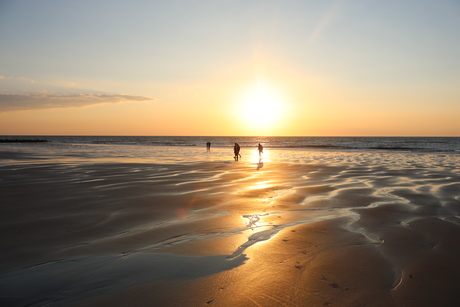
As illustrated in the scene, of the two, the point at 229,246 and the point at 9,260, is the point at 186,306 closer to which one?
the point at 229,246

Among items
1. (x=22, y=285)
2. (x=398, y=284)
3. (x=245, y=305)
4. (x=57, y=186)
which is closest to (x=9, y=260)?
(x=22, y=285)

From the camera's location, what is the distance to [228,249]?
480 centimetres

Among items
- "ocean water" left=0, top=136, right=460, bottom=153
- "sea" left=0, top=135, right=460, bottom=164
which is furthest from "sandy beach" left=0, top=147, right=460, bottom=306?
"ocean water" left=0, top=136, right=460, bottom=153

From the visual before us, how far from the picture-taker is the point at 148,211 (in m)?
7.36

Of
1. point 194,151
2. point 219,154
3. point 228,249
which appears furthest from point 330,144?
point 228,249

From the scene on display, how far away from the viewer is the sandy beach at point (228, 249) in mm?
3432

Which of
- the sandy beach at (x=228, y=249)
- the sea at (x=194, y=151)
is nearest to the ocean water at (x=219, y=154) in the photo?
the sea at (x=194, y=151)

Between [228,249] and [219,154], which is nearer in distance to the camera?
[228,249]

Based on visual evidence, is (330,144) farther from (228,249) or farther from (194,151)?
(228,249)

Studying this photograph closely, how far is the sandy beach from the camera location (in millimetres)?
3432

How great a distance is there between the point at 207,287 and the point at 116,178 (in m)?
10.5

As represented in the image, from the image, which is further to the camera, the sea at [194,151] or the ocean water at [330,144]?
the ocean water at [330,144]

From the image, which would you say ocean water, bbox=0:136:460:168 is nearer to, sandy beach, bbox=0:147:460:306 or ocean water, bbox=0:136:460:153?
ocean water, bbox=0:136:460:153

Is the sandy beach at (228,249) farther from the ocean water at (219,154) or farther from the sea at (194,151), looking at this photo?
the sea at (194,151)
